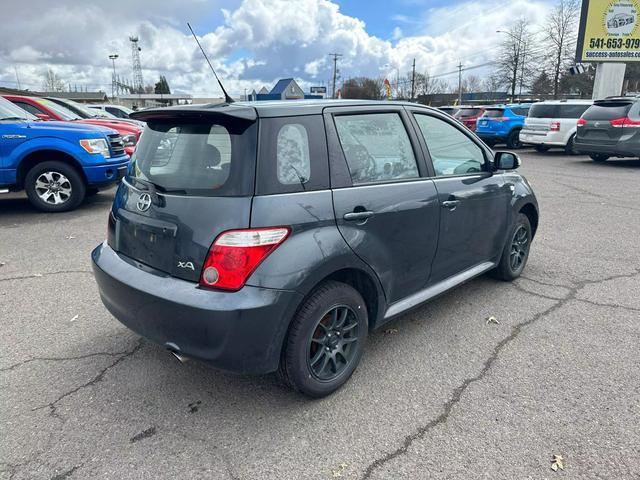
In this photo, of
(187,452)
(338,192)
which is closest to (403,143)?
(338,192)

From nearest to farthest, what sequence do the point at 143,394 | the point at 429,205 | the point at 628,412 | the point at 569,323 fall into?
1. the point at 628,412
2. the point at 143,394
3. the point at 429,205
4. the point at 569,323

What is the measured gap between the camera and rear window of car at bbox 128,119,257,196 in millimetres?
2420

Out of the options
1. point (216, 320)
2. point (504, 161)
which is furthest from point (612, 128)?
point (216, 320)

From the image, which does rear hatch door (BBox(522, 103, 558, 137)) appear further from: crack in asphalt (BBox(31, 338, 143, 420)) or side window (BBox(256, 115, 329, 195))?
crack in asphalt (BBox(31, 338, 143, 420))

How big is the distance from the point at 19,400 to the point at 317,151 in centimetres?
225

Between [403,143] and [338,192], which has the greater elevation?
[403,143]

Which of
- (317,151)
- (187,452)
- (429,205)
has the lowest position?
(187,452)

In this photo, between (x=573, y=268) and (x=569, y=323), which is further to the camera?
(x=573, y=268)

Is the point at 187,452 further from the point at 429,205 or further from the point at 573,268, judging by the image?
the point at 573,268

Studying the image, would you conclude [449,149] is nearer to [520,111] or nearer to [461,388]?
[461,388]

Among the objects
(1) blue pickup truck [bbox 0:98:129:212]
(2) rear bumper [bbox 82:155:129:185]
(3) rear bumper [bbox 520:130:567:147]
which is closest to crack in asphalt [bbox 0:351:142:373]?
(2) rear bumper [bbox 82:155:129:185]

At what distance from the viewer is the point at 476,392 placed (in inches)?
111

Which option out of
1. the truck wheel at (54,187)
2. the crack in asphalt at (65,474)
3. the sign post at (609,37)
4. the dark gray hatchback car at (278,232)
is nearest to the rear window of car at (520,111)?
the sign post at (609,37)

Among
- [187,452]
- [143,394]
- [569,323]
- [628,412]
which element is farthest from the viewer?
[569,323]
